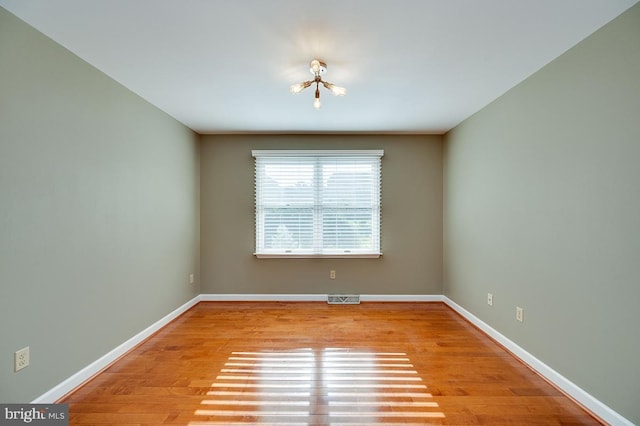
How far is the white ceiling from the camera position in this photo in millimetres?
1661

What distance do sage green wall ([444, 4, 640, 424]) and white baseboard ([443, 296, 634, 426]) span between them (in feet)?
0.13

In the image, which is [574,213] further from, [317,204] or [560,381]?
[317,204]

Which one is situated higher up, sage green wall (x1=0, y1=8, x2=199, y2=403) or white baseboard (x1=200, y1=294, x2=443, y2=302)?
sage green wall (x1=0, y1=8, x2=199, y2=403)

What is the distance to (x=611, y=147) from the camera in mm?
1796

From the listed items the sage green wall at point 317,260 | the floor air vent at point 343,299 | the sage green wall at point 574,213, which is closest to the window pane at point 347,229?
the sage green wall at point 317,260

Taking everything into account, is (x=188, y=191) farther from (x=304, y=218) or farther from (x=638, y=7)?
(x=638, y=7)

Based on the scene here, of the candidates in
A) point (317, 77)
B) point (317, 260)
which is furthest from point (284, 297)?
point (317, 77)

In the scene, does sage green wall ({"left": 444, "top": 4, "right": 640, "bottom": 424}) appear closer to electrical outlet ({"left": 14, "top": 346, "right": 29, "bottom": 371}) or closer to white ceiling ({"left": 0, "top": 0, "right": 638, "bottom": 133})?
white ceiling ({"left": 0, "top": 0, "right": 638, "bottom": 133})

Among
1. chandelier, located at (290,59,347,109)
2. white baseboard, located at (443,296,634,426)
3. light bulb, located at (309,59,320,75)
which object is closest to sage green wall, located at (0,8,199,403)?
chandelier, located at (290,59,347,109)

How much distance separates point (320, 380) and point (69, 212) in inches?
89.8

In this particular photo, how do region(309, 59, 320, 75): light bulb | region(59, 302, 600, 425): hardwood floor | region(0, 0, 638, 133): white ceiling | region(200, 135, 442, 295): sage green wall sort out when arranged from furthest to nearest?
region(200, 135, 442, 295): sage green wall → region(309, 59, 320, 75): light bulb → region(59, 302, 600, 425): hardwood floor → region(0, 0, 638, 133): white ceiling

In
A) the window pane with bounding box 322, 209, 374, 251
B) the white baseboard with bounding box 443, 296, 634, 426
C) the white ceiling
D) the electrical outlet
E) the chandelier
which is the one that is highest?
the white ceiling

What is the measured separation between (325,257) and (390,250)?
0.98 metres

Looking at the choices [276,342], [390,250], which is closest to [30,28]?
[276,342]
